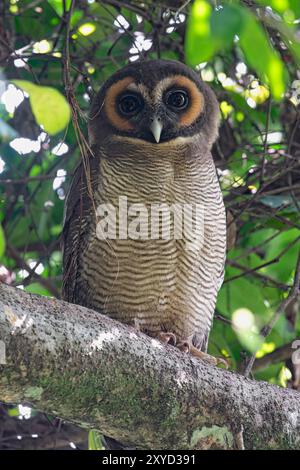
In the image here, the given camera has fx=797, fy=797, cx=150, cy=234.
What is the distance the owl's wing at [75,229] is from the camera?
3555 millimetres

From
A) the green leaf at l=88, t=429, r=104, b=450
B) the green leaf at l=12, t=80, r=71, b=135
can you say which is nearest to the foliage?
the green leaf at l=88, t=429, r=104, b=450

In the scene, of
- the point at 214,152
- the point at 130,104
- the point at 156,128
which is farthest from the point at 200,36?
the point at 214,152

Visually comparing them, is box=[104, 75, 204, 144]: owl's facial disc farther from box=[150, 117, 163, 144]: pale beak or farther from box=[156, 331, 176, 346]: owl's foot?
box=[156, 331, 176, 346]: owl's foot

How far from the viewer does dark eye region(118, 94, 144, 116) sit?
3.72m

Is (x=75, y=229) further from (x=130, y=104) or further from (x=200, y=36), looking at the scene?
(x=200, y=36)

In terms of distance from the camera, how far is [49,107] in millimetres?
1512

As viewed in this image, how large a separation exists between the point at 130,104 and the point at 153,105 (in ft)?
0.47

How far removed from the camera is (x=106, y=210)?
342 cm

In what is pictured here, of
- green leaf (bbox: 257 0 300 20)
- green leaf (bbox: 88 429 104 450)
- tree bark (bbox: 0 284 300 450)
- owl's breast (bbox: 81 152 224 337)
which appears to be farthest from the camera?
owl's breast (bbox: 81 152 224 337)

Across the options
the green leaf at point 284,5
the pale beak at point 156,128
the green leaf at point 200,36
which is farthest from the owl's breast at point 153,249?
the green leaf at point 200,36

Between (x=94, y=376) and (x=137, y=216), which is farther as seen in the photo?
(x=137, y=216)

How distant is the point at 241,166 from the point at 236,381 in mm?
1835

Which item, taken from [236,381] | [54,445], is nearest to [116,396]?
[236,381]

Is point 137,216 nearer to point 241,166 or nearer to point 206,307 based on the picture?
point 206,307
